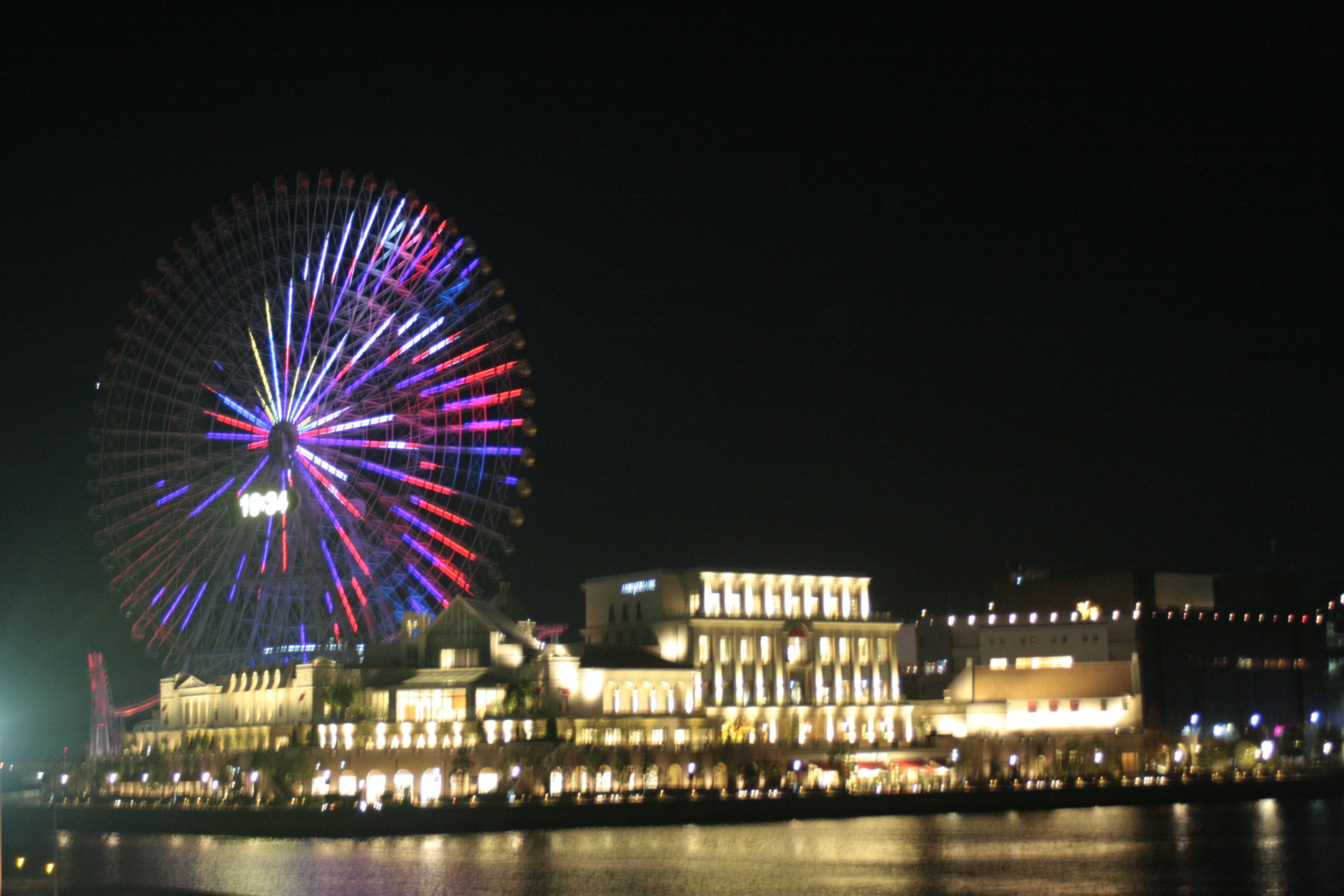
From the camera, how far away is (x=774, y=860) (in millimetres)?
73062

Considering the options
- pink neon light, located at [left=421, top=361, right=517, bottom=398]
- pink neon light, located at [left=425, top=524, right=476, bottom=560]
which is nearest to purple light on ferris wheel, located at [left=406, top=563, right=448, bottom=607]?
pink neon light, located at [left=425, top=524, right=476, bottom=560]

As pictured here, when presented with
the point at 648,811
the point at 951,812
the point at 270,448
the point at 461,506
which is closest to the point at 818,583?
the point at 951,812

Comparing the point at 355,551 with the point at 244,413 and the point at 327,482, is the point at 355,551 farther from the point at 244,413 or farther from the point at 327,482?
the point at 244,413

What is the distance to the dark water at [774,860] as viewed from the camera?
212 feet

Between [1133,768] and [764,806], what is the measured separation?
33.3 m

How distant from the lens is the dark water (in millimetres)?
64500

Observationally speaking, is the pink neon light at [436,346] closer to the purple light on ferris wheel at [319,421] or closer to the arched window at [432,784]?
the purple light on ferris wheel at [319,421]

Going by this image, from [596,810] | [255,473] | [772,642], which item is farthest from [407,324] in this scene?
[772,642]

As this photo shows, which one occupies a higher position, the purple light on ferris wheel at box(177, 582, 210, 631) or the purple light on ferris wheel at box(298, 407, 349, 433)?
the purple light on ferris wheel at box(298, 407, 349, 433)

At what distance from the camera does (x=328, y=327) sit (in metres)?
80.9

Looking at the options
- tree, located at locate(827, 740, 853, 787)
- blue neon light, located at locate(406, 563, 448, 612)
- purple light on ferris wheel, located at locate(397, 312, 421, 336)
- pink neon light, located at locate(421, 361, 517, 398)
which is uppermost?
purple light on ferris wheel, located at locate(397, 312, 421, 336)

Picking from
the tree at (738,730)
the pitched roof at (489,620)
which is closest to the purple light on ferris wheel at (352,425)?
the pitched roof at (489,620)

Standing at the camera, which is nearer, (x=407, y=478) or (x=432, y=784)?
(x=407, y=478)

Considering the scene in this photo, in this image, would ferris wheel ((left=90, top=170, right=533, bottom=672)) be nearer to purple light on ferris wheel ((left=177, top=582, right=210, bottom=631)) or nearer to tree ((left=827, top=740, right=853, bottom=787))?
purple light on ferris wheel ((left=177, top=582, right=210, bottom=631))
